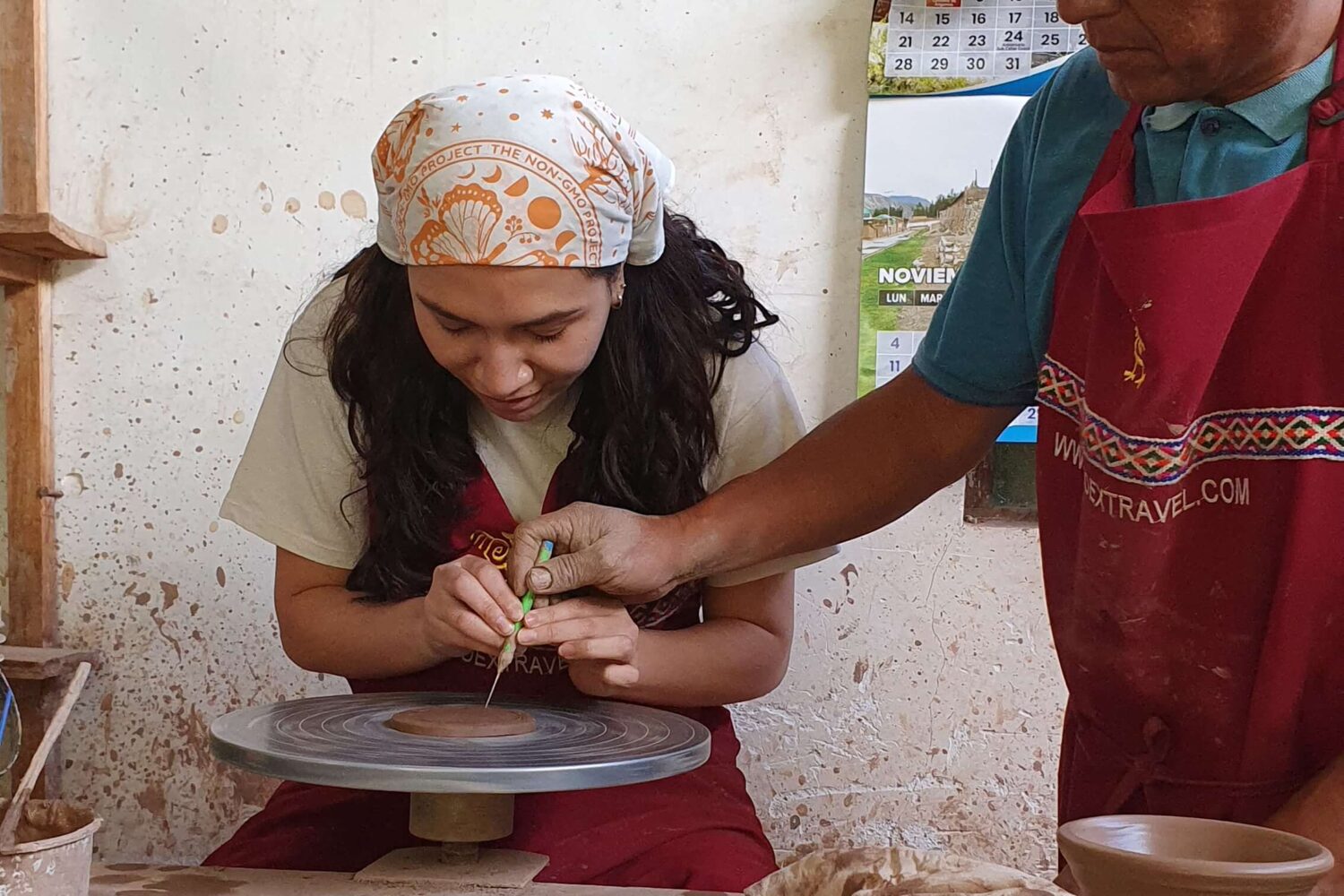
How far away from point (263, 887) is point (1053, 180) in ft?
3.76

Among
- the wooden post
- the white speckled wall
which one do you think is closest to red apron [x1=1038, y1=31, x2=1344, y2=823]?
the white speckled wall

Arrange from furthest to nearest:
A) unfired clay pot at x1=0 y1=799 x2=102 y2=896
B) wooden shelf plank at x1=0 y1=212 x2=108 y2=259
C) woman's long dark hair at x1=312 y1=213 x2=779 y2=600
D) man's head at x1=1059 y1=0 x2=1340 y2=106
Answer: wooden shelf plank at x1=0 y1=212 x2=108 y2=259 → woman's long dark hair at x1=312 y1=213 x2=779 y2=600 → man's head at x1=1059 y1=0 x2=1340 y2=106 → unfired clay pot at x1=0 y1=799 x2=102 y2=896

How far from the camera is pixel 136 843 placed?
273cm

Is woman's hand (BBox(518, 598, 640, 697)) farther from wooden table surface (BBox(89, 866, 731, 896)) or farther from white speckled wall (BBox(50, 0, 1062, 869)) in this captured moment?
white speckled wall (BBox(50, 0, 1062, 869))

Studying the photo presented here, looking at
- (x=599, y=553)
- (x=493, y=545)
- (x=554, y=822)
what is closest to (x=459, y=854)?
(x=554, y=822)

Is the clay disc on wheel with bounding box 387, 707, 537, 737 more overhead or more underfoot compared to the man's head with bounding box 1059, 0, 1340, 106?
more underfoot

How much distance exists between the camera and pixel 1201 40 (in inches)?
47.1

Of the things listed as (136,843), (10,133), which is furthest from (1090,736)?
(10,133)

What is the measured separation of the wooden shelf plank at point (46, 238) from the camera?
7.73 feet

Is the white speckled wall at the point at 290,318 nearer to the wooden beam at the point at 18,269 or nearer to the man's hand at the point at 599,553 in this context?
the wooden beam at the point at 18,269

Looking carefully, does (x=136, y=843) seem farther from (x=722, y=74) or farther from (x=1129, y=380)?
(x=1129, y=380)

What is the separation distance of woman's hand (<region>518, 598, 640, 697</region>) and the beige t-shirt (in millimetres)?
278

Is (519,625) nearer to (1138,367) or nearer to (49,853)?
(49,853)

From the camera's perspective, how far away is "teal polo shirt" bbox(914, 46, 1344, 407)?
1266 millimetres
